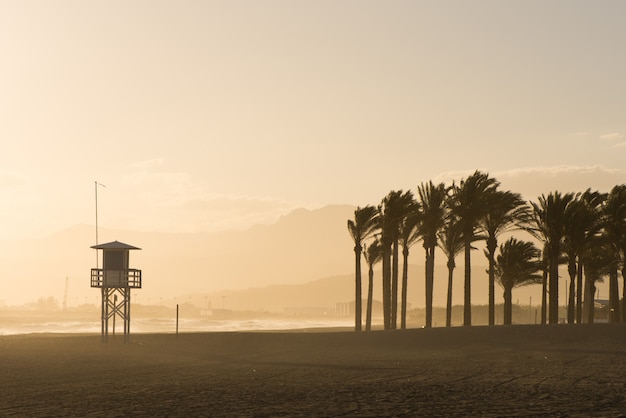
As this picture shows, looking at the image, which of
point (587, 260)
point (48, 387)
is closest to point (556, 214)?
point (587, 260)

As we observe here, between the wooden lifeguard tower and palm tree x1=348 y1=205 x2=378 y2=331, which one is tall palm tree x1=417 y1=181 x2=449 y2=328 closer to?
palm tree x1=348 y1=205 x2=378 y2=331

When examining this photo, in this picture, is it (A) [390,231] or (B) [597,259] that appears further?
(B) [597,259]

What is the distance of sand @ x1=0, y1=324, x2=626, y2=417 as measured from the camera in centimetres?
2217

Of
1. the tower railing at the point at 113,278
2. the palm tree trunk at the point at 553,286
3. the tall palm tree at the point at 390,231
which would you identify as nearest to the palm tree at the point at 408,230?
the tall palm tree at the point at 390,231

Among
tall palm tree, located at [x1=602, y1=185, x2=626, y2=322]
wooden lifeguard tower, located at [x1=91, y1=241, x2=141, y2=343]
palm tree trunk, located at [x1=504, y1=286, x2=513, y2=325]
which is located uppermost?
tall palm tree, located at [x1=602, y1=185, x2=626, y2=322]

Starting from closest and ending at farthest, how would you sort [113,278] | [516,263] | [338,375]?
1. [338,375]
2. [113,278]
3. [516,263]

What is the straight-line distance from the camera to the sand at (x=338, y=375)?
22172 mm

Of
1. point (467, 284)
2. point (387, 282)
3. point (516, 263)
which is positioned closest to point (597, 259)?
point (516, 263)

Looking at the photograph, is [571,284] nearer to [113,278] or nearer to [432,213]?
[432,213]

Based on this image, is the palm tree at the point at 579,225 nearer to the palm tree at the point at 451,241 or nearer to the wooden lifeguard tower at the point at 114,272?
the palm tree at the point at 451,241

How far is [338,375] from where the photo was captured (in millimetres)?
30734

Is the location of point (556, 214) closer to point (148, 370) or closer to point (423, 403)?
point (148, 370)

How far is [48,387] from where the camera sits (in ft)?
90.9

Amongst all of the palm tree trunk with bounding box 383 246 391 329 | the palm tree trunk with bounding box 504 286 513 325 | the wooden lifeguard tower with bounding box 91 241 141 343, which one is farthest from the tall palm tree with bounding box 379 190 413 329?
the wooden lifeguard tower with bounding box 91 241 141 343
